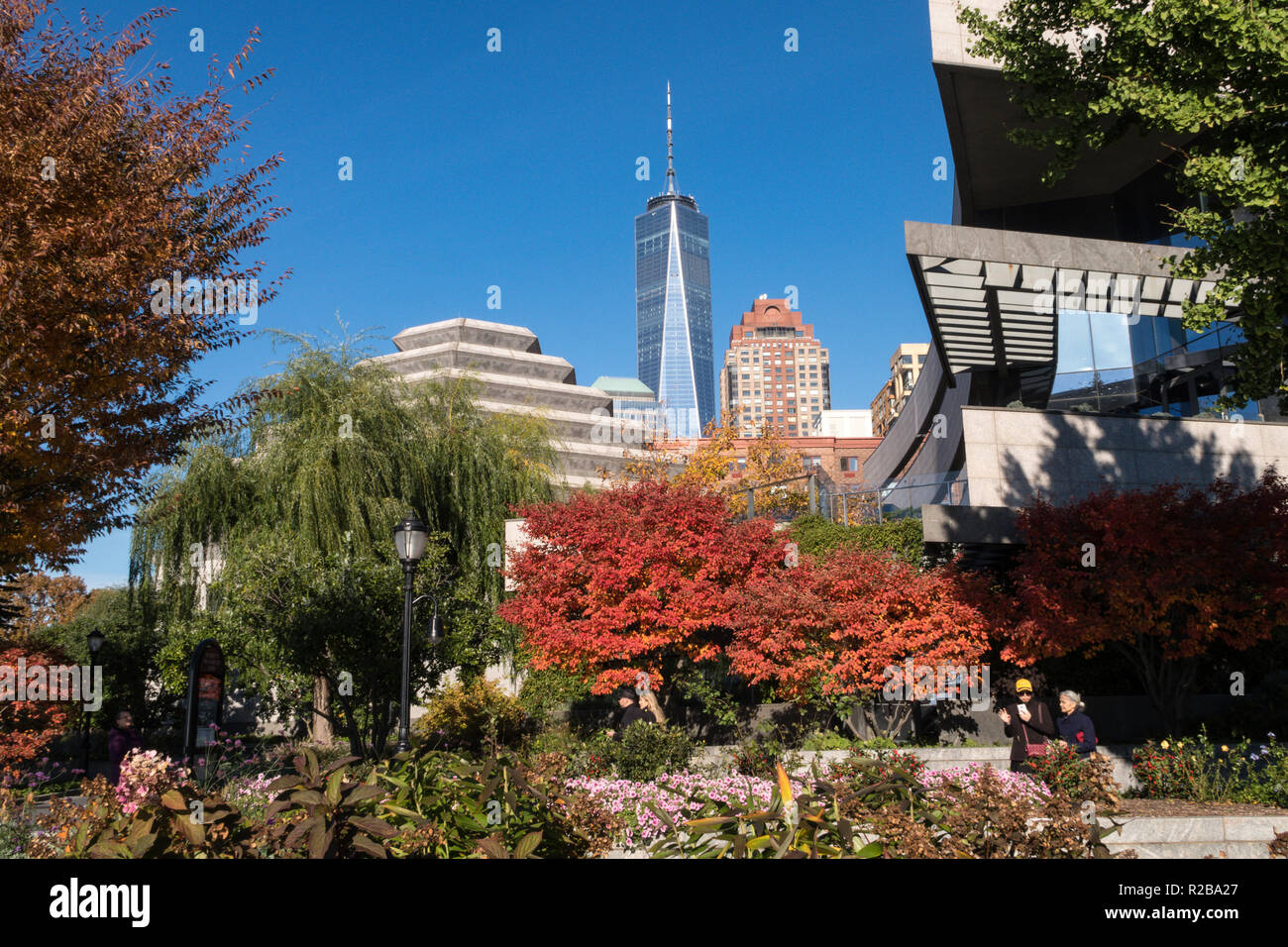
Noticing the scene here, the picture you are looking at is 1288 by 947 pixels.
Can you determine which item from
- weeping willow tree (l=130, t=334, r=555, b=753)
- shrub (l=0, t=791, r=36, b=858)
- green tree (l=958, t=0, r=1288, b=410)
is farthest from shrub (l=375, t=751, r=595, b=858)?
weeping willow tree (l=130, t=334, r=555, b=753)

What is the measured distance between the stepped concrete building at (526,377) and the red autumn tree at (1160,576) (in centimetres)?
4554

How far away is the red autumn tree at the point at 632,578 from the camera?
47.0ft

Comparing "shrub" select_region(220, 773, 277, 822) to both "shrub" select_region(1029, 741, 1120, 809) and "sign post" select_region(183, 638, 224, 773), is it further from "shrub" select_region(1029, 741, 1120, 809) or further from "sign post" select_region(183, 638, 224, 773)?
"shrub" select_region(1029, 741, 1120, 809)

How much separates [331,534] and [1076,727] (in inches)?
578

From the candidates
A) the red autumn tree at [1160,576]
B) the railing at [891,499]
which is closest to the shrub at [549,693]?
the railing at [891,499]

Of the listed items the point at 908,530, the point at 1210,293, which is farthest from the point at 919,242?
the point at 1210,293

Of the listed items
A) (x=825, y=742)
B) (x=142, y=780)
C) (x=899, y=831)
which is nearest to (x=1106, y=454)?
(x=825, y=742)

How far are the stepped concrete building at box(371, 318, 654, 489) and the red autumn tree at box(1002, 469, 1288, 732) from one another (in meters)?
45.5

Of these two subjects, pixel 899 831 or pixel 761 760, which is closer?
pixel 899 831

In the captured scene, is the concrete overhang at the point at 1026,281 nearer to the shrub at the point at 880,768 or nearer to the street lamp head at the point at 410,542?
the street lamp head at the point at 410,542

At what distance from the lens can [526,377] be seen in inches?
2488

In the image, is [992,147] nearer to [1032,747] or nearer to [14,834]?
[1032,747]

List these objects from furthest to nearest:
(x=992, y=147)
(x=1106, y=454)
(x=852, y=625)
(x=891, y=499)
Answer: (x=992, y=147)
(x=891, y=499)
(x=1106, y=454)
(x=852, y=625)
